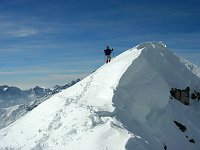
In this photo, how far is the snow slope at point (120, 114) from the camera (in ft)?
79.4

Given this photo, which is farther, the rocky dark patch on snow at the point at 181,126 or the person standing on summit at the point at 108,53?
the person standing on summit at the point at 108,53

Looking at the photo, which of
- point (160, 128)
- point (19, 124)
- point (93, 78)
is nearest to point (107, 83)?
point (93, 78)

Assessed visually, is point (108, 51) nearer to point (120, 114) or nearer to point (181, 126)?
point (181, 126)

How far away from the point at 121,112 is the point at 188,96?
36.5ft

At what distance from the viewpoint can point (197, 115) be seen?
3366cm

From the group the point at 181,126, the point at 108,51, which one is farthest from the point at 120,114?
the point at 108,51

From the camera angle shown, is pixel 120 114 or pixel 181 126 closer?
pixel 120 114

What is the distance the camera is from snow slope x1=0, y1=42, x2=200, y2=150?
2419 cm

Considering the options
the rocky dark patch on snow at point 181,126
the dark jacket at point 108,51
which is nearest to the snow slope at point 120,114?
the rocky dark patch on snow at point 181,126

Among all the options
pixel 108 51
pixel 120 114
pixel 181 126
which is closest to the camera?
pixel 120 114

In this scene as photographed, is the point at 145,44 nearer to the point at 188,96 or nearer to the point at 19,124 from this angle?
the point at 188,96

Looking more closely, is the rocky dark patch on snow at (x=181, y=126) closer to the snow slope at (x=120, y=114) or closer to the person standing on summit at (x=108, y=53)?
the snow slope at (x=120, y=114)

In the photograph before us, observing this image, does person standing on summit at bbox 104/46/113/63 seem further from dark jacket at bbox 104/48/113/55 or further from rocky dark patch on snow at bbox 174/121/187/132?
rocky dark patch on snow at bbox 174/121/187/132

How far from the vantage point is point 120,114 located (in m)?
26.9
